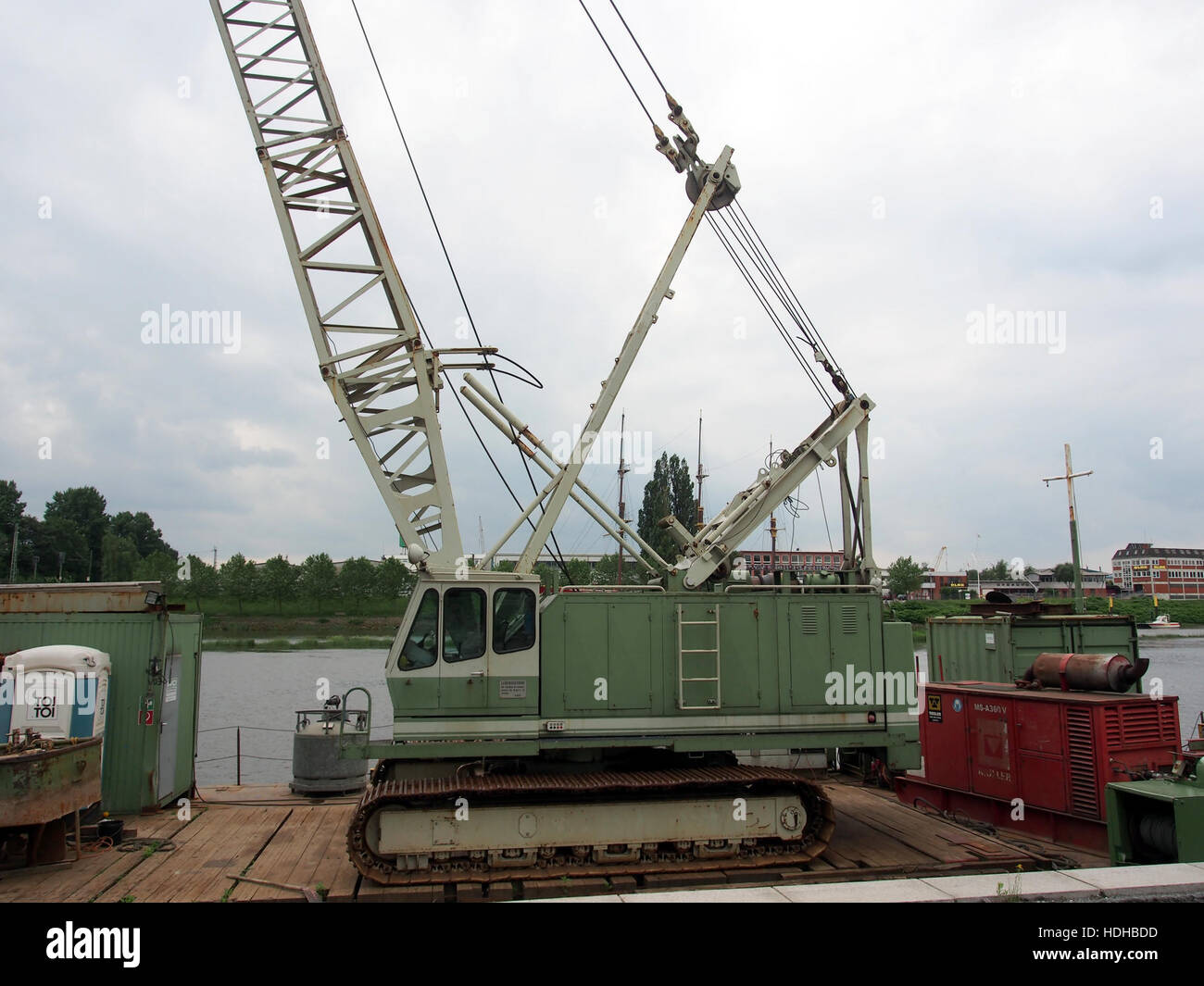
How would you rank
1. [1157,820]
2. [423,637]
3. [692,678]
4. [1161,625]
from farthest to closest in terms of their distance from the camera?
[1161,625] → [692,678] → [423,637] → [1157,820]

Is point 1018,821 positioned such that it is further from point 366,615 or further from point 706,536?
→ point 366,615

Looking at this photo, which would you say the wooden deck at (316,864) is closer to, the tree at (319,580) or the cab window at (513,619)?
the cab window at (513,619)

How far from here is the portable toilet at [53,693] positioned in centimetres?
1019

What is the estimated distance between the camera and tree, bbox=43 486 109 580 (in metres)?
78.8

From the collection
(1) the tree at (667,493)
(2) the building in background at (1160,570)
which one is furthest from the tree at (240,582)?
(2) the building in background at (1160,570)

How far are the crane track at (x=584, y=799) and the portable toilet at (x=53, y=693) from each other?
4.08 metres

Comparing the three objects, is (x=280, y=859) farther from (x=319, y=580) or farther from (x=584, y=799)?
(x=319, y=580)

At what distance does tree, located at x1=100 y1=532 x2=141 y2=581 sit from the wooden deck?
6980 cm

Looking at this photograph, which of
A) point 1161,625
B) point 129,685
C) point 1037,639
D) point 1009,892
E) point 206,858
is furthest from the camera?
point 1161,625

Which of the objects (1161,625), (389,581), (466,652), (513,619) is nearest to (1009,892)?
(513,619)

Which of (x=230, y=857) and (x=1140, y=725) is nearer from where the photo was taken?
(x=230, y=857)

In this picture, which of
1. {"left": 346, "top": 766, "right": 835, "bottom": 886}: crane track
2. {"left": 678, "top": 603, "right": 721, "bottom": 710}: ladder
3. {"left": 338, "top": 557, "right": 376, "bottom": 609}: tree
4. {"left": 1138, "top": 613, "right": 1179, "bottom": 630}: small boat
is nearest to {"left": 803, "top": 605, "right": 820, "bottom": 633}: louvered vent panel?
{"left": 678, "top": 603, "right": 721, "bottom": 710}: ladder

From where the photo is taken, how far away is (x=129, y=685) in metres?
11.6

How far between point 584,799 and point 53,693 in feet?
22.1
